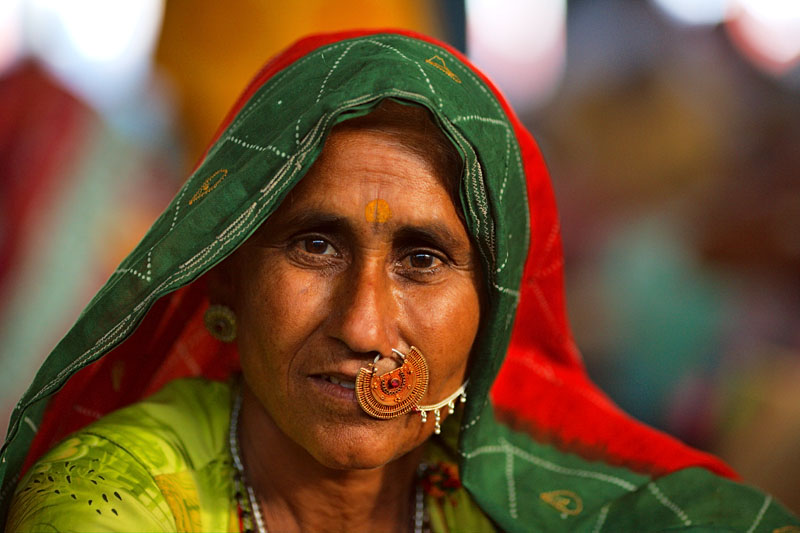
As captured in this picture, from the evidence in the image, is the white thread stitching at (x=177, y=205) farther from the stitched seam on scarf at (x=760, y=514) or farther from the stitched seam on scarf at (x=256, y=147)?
the stitched seam on scarf at (x=760, y=514)

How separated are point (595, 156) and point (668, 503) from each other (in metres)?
6.32

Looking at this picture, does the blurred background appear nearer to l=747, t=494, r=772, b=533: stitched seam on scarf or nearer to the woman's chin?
l=747, t=494, r=772, b=533: stitched seam on scarf

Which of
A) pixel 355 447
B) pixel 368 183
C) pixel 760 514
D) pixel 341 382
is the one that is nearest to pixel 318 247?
pixel 368 183

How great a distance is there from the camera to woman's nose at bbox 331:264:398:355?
169cm

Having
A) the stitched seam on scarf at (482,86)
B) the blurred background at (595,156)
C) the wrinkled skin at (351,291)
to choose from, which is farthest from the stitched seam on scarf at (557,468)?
the blurred background at (595,156)

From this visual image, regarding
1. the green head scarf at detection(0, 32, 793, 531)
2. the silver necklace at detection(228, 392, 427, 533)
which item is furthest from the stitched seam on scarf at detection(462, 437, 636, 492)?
the silver necklace at detection(228, 392, 427, 533)

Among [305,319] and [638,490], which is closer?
[305,319]

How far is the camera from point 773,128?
7.51 m

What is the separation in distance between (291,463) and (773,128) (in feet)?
21.8

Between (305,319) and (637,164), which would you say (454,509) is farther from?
(637,164)

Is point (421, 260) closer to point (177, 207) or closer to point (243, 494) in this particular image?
point (177, 207)

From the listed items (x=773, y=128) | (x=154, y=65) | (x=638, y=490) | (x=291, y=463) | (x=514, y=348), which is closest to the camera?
(x=291, y=463)

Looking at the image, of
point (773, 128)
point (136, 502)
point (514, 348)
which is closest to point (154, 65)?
point (514, 348)

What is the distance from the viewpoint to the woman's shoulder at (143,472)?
163cm
